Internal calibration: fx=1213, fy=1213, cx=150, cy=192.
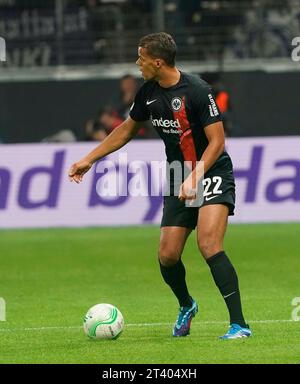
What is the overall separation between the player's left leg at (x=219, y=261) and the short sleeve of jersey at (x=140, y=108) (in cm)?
104

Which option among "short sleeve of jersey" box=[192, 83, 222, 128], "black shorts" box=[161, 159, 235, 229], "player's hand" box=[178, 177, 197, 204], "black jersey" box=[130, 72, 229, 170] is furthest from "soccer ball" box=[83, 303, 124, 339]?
"short sleeve of jersey" box=[192, 83, 222, 128]

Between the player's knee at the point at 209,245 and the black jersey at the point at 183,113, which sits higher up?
the black jersey at the point at 183,113

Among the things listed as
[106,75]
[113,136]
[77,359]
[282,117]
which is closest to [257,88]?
[282,117]

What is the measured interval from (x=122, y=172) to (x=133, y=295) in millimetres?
6134

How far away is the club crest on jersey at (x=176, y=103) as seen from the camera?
9.73m

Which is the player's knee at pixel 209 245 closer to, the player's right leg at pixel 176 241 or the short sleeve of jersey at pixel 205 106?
the player's right leg at pixel 176 241

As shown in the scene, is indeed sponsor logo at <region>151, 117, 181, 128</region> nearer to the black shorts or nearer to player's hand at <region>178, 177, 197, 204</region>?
the black shorts

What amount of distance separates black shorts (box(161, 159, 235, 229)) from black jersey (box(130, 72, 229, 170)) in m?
0.15

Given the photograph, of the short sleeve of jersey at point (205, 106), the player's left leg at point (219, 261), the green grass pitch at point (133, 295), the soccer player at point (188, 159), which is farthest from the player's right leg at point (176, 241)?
the short sleeve of jersey at point (205, 106)

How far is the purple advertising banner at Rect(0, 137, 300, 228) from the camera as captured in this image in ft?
65.3

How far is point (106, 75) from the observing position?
23469 mm

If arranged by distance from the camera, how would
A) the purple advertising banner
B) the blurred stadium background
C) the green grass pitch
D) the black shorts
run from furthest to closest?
1. the purple advertising banner
2. the blurred stadium background
3. the black shorts
4. the green grass pitch

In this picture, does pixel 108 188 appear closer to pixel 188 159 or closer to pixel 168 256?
pixel 168 256

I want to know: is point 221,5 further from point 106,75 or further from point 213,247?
point 213,247
